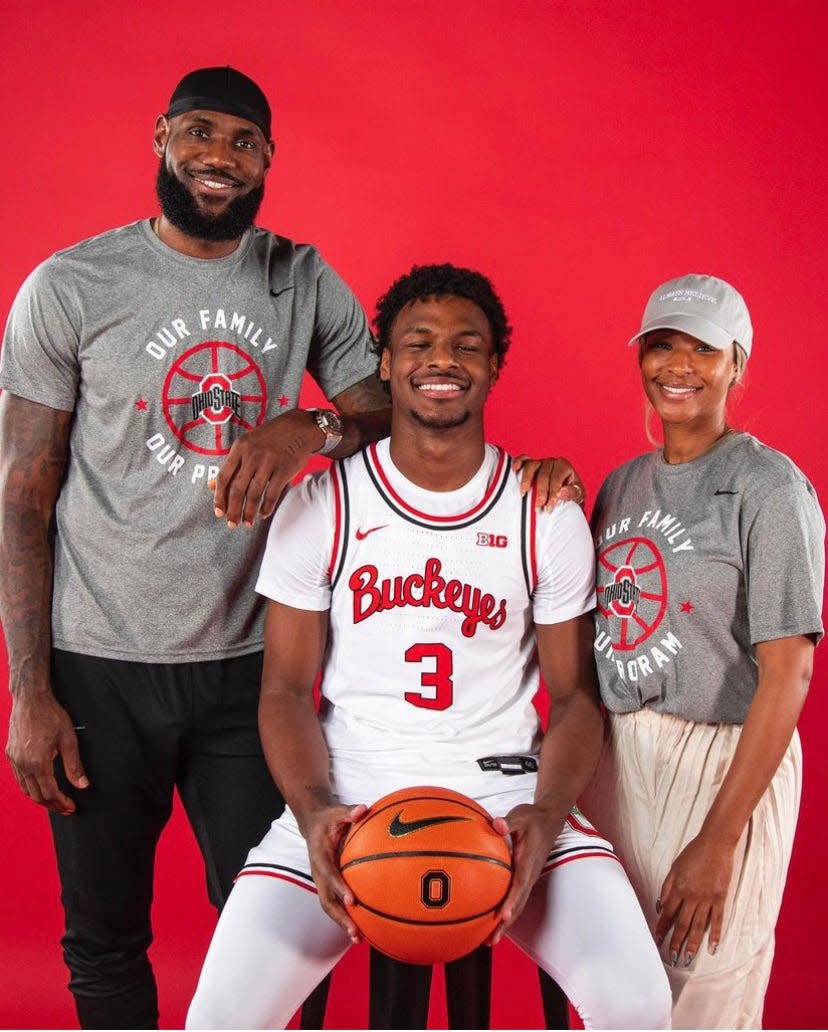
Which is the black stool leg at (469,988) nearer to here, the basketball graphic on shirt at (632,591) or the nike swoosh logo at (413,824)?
the nike swoosh logo at (413,824)

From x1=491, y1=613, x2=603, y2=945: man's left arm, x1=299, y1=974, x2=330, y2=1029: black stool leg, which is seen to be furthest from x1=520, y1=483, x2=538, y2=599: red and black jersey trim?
x1=299, y1=974, x2=330, y2=1029: black stool leg

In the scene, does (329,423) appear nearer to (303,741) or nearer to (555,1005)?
(303,741)

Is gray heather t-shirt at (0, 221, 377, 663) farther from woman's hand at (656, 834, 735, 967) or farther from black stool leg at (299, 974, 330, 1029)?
woman's hand at (656, 834, 735, 967)

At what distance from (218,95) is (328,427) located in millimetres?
788

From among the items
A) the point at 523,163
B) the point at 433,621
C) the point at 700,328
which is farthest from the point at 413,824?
the point at 523,163

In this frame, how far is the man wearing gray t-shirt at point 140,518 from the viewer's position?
2.68 meters

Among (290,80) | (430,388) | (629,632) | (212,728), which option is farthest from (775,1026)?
(290,80)

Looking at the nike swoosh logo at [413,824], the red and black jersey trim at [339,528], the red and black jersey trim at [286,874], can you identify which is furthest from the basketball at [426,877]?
the red and black jersey trim at [339,528]

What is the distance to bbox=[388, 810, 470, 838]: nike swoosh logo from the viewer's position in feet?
7.11

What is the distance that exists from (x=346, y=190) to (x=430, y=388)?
1453mm

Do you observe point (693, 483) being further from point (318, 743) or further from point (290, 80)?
point (290, 80)

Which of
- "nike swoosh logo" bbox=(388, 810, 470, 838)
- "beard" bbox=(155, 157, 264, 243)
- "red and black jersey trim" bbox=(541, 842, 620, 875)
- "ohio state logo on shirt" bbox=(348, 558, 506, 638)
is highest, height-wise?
"beard" bbox=(155, 157, 264, 243)

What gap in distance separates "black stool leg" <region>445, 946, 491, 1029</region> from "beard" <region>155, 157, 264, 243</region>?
5.47ft

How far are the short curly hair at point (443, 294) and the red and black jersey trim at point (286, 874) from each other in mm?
1209
